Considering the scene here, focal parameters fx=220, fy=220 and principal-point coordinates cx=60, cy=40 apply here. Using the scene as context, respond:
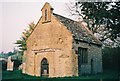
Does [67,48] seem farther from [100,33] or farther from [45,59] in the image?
[100,33]

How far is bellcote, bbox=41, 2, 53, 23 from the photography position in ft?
71.3

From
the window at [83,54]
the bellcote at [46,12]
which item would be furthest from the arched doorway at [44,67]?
the bellcote at [46,12]

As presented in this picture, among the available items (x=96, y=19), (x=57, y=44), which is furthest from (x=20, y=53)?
(x=96, y=19)

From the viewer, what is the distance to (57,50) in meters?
20.6

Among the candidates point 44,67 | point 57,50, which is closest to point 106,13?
point 57,50

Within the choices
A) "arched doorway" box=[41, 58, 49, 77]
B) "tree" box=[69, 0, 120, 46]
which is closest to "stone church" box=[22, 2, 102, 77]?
"arched doorway" box=[41, 58, 49, 77]

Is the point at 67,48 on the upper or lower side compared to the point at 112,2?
lower

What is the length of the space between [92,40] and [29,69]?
7.29 metres

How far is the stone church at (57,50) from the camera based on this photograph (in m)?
19.7

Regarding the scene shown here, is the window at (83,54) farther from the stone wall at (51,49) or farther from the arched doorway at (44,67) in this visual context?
the arched doorway at (44,67)

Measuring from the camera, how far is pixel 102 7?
553 inches

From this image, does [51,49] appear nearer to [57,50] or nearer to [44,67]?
[57,50]

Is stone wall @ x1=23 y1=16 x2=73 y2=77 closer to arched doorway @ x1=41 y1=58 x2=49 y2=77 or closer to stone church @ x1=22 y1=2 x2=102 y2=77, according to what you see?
stone church @ x1=22 y1=2 x2=102 y2=77

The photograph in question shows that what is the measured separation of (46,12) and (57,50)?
165 inches
